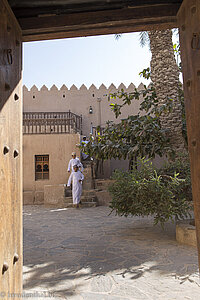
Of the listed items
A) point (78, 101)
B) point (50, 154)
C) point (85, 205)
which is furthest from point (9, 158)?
point (78, 101)

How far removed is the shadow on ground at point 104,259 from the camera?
2952 millimetres

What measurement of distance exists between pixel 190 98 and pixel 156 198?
9.89ft

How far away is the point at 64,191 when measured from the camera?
10281 mm

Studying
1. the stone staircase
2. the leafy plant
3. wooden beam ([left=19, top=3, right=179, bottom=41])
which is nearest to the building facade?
the stone staircase

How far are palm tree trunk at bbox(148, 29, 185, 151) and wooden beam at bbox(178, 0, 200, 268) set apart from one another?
572cm

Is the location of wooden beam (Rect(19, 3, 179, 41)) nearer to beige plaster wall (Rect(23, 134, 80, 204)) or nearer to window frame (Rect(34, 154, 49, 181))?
beige plaster wall (Rect(23, 134, 80, 204))

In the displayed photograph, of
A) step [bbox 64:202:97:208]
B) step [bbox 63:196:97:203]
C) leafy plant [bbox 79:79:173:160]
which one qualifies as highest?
leafy plant [bbox 79:79:173:160]

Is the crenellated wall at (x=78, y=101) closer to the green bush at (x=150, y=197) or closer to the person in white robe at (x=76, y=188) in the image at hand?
the person in white robe at (x=76, y=188)

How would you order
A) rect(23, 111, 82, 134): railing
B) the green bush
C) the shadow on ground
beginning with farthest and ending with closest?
rect(23, 111, 82, 134): railing
the green bush
the shadow on ground

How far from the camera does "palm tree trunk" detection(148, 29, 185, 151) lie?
7.49m

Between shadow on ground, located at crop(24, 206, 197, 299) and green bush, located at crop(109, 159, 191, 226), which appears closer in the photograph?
shadow on ground, located at crop(24, 206, 197, 299)

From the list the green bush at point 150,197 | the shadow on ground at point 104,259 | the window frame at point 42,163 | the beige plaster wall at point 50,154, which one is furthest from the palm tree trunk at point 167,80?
the window frame at point 42,163

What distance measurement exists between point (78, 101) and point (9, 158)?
48.2 feet

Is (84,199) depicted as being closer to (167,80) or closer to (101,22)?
(167,80)
